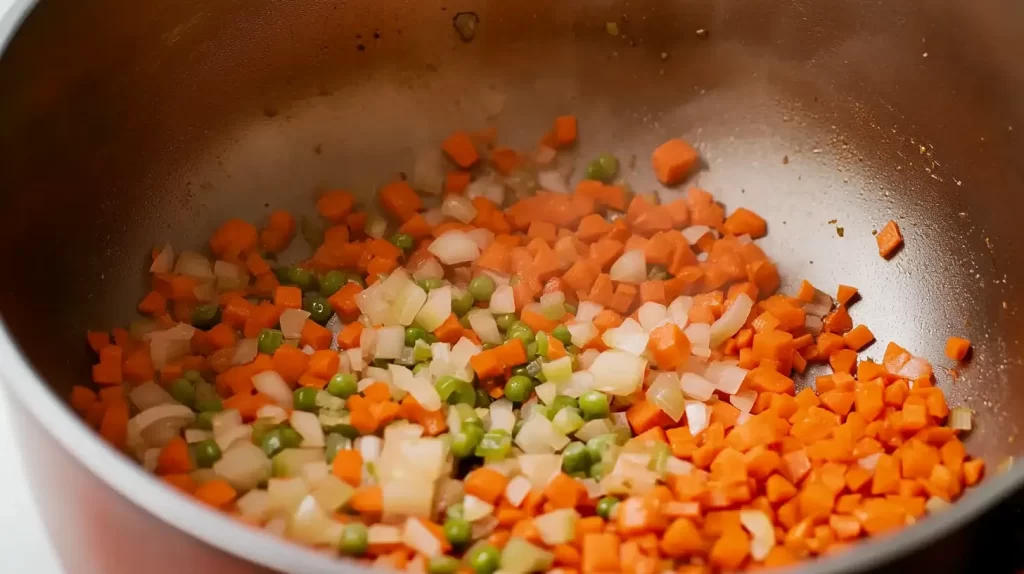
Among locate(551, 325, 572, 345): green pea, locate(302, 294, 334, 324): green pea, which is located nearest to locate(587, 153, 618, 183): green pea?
locate(551, 325, 572, 345): green pea

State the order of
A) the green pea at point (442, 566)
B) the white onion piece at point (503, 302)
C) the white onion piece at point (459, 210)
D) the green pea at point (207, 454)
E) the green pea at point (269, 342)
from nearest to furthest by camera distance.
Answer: the green pea at point (442, 566) < the green pea at point (207, 454) < the green pea at point (269, 342) < the white onion piece at point (503, 302) < the white onion piece at point (459, 210)

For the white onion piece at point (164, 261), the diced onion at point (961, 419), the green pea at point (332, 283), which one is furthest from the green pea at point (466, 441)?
the diced onion at point (961, 419)

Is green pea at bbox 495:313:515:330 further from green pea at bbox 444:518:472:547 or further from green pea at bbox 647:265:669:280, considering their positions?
green pea at bbox 444:518:472:547

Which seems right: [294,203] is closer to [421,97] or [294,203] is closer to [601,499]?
[421,97]

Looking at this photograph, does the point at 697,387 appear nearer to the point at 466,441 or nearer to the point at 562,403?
the point at 562,403

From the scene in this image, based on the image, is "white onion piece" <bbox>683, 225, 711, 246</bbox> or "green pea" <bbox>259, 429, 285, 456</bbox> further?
"white onion piece" <bbox>683, 225, 711, 246</bbox>

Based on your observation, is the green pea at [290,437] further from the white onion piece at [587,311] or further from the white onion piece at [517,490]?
the white onion piece at [587,311]
